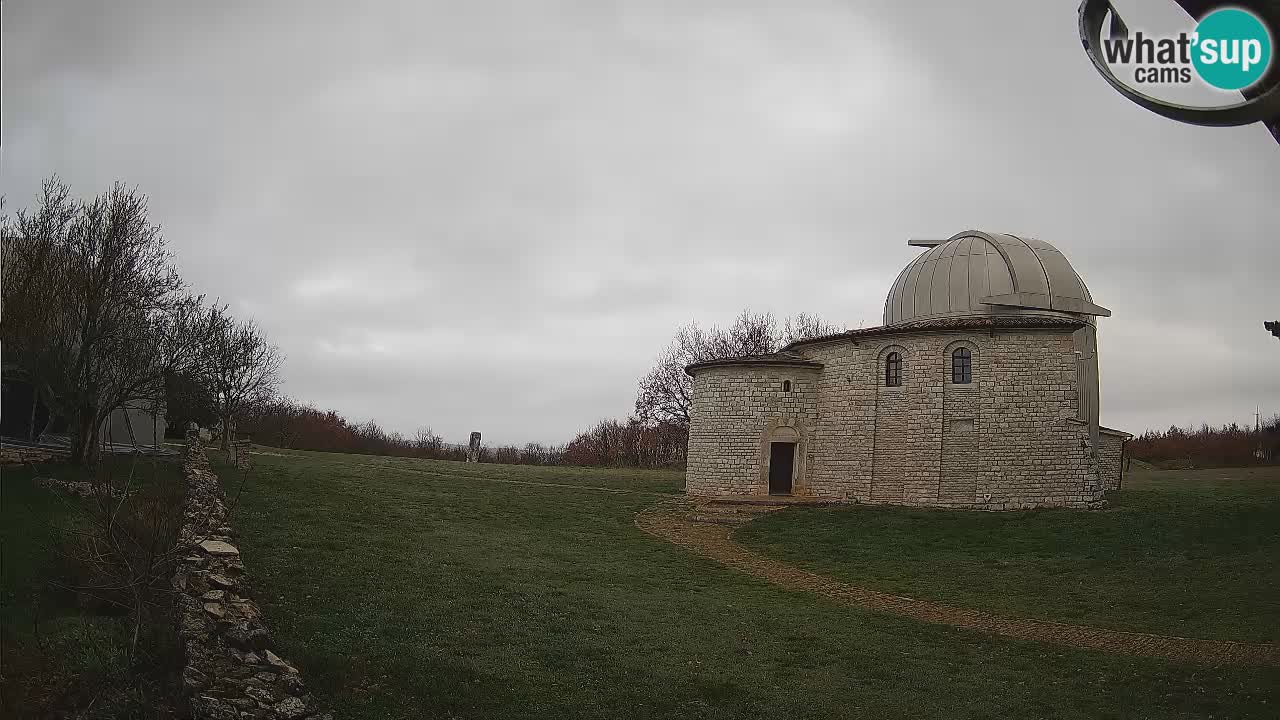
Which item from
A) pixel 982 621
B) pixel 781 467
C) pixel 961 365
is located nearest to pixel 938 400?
pixel 961 365

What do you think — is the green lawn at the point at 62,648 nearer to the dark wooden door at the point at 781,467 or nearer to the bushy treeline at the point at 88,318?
the bushy treeline at the point at 88,318

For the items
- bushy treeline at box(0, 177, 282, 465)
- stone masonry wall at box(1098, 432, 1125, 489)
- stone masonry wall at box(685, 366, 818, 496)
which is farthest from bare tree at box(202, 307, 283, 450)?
stone masonry wall at box(1098, 432, 1125, 489)

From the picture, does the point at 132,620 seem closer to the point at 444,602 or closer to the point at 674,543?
the point at 444,602

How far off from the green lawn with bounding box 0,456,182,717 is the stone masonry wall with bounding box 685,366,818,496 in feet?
61.6

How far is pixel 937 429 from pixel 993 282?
207 inches

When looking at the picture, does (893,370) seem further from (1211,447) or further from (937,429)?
(1211,447)

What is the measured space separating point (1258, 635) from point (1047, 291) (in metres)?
15.8

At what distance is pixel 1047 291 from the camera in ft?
82.3

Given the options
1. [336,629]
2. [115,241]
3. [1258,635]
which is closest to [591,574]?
[336,629]

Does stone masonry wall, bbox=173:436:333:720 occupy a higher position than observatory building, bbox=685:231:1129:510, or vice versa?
observatory building, bbox=685:231:1129:510

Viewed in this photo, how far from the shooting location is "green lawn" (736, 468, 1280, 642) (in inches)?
512

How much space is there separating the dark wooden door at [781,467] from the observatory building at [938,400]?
35 mm

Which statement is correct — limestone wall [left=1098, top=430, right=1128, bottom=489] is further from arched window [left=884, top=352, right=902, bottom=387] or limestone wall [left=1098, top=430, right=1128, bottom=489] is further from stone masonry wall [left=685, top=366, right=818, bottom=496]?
stone masonry wall [left=685, top=366, right=818, bottom=496]

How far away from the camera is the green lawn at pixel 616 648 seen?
8.30 m
